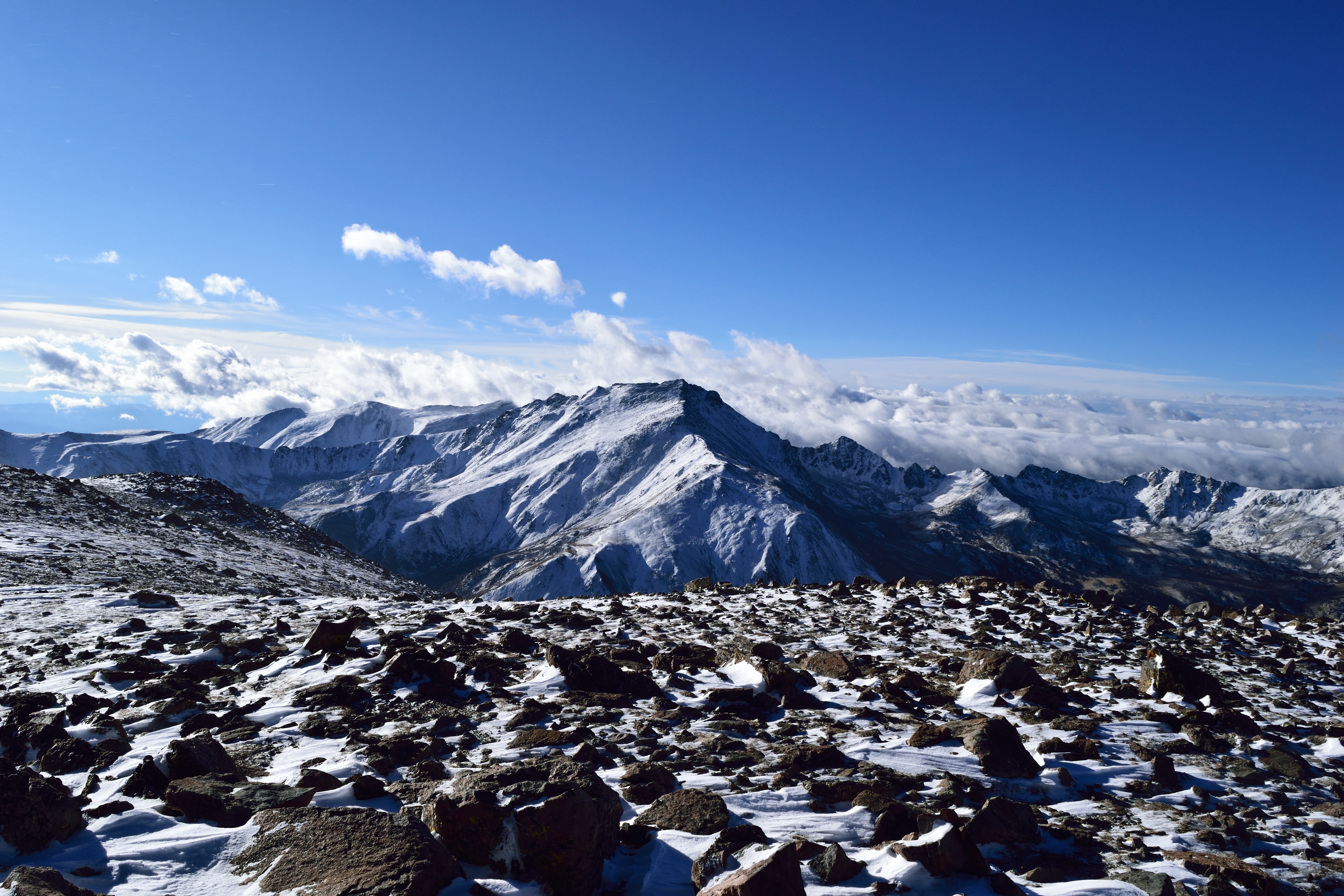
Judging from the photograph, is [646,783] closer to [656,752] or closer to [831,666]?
[656,752]

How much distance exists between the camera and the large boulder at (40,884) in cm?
626

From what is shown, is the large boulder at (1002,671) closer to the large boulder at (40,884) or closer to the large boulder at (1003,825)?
the large boulder at (1003,825)

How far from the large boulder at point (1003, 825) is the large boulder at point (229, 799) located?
30.1 ft

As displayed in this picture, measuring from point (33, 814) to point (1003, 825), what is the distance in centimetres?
1231

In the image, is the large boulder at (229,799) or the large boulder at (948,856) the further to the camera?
the large boulder at (229,799)

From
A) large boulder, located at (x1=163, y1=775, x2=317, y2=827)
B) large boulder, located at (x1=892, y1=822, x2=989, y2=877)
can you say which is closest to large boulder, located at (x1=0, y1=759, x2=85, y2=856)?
large boulder, located at (x1=163, y1=775, x2=317, y2=827)

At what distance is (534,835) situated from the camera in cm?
766

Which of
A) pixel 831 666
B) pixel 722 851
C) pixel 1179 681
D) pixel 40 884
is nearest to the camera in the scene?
pixel 40 884

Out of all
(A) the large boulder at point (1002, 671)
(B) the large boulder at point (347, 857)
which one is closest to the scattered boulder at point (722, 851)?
(B) the large boulder at point (347, 857)

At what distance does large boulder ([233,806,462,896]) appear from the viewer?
677 centimetres

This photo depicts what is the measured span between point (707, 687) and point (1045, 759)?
24.3 feet

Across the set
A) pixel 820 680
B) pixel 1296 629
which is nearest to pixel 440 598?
pixel 820 680

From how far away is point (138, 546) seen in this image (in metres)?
38.1

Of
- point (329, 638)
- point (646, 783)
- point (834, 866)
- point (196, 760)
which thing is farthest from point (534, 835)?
point (329, 638)
